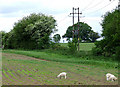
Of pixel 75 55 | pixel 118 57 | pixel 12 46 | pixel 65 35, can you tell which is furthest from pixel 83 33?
pixel 118 57

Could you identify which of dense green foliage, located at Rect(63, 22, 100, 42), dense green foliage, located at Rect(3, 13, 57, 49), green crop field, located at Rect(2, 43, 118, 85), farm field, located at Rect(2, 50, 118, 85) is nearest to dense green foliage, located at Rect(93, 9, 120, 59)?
green crop field, located at Rect(2, 43, 118, 85)

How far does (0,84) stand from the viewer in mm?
10641

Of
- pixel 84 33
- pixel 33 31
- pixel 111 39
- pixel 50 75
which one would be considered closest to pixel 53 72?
pixel 50 75

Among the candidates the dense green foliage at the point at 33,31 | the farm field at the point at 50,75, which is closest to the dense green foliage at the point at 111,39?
the farm field at the point at 50,75

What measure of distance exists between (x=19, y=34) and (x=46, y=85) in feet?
158

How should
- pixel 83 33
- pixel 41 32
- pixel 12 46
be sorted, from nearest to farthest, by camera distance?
pixel 41 32, pixel 12 46, pixel 83 33

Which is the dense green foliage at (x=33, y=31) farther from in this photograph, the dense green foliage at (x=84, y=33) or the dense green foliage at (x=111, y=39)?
the dense green foliage at (x=84, y=33)

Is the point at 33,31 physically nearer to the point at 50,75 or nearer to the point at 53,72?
the point at 53,72

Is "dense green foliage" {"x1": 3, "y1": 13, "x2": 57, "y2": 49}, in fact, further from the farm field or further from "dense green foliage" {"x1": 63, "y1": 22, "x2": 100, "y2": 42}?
"dense green foliage" {"x1": 63, "y1": 22, "x2": 100, "y2": 42}

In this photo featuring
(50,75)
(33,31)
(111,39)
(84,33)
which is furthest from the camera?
(84,33)

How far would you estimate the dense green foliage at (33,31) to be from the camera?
53275 millimetres

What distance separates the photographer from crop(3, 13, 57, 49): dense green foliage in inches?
2097

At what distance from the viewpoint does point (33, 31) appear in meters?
55.0

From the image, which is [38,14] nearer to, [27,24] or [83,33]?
[27,24]
